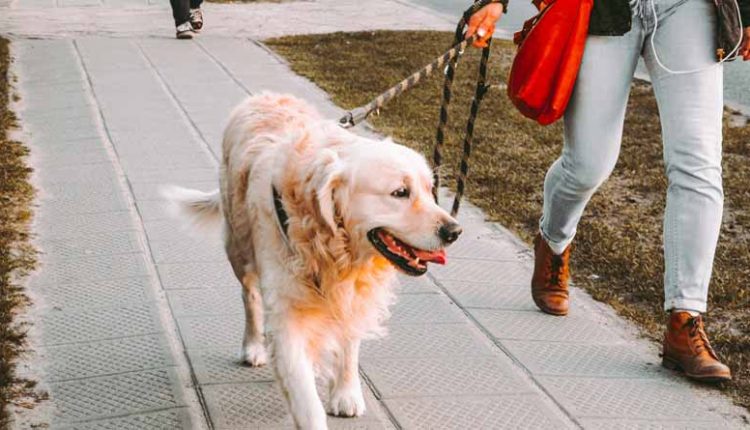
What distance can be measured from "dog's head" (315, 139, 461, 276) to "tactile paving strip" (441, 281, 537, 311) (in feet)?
5.73

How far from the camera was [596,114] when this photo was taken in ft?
14.9

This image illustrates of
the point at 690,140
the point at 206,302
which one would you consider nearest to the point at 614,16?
the point at 690,140

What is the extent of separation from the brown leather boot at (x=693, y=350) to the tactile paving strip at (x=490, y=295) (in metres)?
0.91

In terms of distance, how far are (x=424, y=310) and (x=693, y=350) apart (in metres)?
1.26

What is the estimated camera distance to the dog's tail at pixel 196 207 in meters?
4.99

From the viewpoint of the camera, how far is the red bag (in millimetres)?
4457

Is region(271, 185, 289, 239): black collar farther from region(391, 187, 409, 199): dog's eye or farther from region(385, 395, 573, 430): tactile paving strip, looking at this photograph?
region(385, 395, 573, 430): tactile paving strip

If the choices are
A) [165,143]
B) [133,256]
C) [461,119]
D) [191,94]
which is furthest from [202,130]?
[133,256]

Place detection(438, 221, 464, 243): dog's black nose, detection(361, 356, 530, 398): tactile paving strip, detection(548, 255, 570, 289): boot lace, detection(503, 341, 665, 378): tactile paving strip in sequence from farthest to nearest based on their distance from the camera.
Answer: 1. detection(548, 255, 570, 289): boot lace
2. detection(503, 341, 665, 378): tactile paving strip
3. detection(361, 356, 530, 398): tactile paving strip
4. detection(438, 221, 464, 243): dog's black nose

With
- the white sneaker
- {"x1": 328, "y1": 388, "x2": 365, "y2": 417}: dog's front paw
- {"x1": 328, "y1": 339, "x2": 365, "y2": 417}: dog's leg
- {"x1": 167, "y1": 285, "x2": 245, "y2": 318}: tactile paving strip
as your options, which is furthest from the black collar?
the white sneaker

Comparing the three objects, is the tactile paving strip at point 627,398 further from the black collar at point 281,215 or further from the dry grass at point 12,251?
the dry grass at point 12,251

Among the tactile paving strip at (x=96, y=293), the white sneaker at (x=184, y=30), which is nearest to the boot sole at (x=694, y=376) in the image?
the tactile paving strip at (x=96, y=293)

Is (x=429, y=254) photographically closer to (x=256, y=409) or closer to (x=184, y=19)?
(x=256, y=409)

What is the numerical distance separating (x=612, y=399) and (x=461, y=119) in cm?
498
